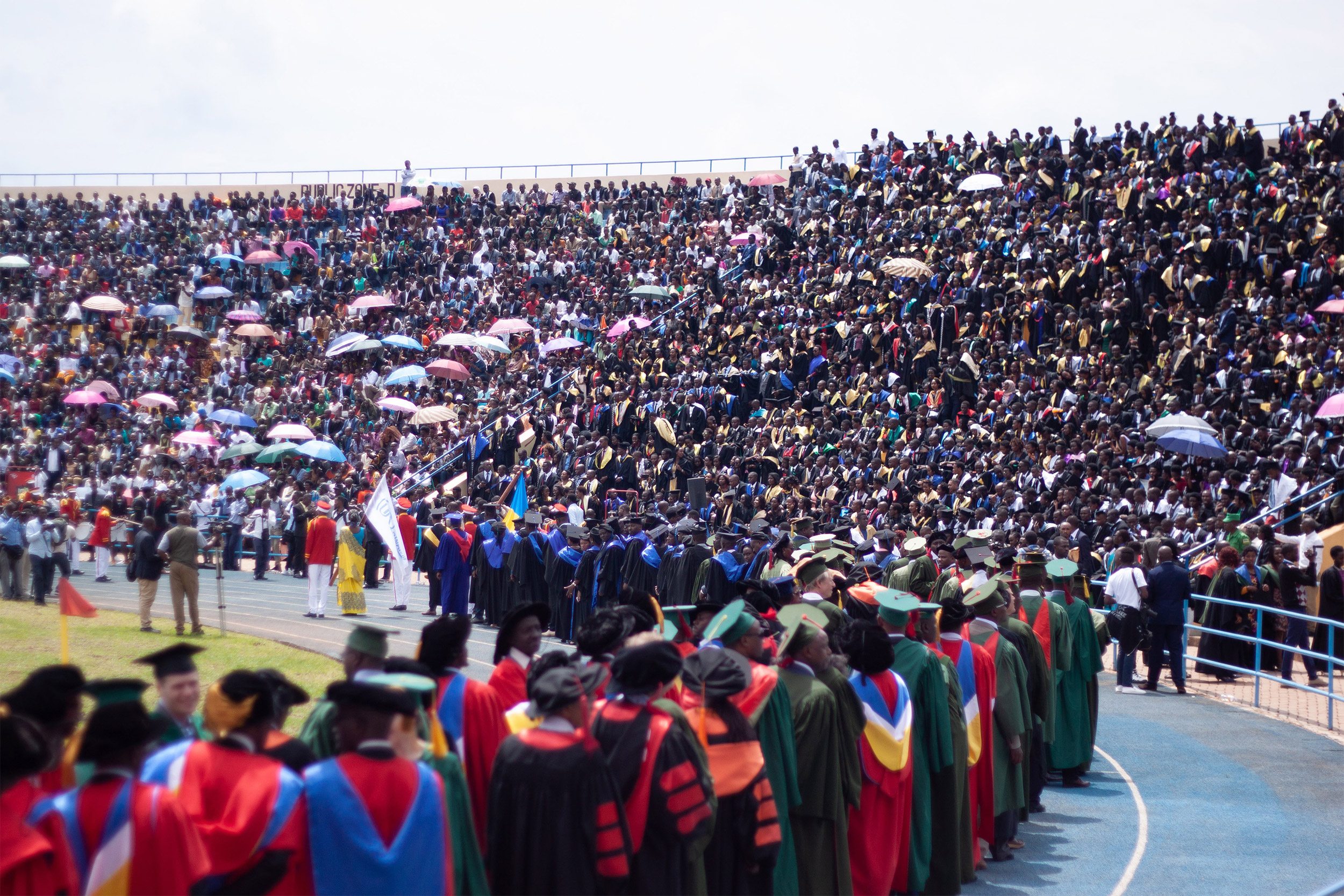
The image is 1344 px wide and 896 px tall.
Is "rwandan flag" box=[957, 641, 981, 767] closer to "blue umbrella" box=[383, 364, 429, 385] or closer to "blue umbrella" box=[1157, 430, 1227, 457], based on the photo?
"blue umbrella" box=[1157, 430, 1227, 457]

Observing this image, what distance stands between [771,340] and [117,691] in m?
24.5

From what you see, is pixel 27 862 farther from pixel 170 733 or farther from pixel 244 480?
pixel 244 480

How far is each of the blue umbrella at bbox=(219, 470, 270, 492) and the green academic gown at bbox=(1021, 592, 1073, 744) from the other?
21634mm

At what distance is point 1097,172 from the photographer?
84.5 feet

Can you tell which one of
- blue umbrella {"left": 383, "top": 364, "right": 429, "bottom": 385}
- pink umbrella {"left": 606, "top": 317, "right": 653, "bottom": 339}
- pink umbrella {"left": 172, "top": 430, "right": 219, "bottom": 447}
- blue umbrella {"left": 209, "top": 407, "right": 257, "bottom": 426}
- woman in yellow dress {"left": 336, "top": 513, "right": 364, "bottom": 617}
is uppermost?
pink umbrella {"left": 606, "top": 317, "right": 653, "bottom": 339}

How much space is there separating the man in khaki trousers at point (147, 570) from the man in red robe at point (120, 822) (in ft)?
49.3

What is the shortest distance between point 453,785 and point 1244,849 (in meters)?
6.71

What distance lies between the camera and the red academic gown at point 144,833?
13.4 ft

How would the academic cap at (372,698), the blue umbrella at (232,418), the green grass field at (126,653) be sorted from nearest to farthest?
the academic cap at (372,698), the green grass field at (126,653), the blue umbrella at (232,418)

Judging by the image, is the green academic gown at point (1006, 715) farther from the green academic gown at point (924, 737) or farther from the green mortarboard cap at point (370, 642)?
the green mortarboard cap at point (370, 642)

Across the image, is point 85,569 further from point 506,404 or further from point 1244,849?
point 1244,849

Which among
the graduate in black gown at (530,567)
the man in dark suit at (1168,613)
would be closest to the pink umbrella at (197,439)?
the graduate in black gown at (530,567)

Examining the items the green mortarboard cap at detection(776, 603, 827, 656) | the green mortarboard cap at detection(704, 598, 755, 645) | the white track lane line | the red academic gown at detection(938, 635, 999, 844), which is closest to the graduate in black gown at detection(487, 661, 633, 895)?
the green mortarboard cap at detection(704, 598, 755, 645)

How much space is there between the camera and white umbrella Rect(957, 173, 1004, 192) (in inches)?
1084
